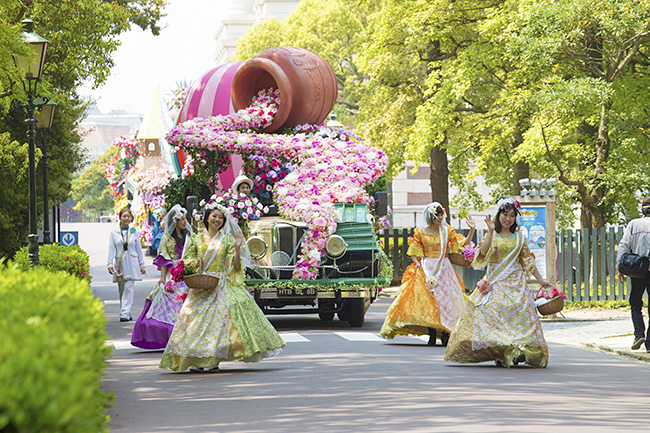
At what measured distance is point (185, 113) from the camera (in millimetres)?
19906

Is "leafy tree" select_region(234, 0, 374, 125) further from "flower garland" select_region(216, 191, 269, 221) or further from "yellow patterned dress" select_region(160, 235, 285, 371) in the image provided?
"yellow patterned dress" select_region(160, 235, 285, 371)

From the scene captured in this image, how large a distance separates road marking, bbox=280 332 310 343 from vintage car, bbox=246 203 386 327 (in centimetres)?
55

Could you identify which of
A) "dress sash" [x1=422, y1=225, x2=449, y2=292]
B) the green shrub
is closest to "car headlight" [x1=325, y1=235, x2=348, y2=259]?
"dress sash" [x1=422, y1=225, x2=449, y2=292]

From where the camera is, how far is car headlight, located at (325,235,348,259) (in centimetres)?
1566

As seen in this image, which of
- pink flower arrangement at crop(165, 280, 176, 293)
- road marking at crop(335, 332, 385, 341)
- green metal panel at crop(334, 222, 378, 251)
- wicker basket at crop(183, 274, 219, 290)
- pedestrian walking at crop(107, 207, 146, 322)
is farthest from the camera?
pedestrian walking at crop(107, 207, 146, 322)

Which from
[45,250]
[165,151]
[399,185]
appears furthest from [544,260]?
[399,185]

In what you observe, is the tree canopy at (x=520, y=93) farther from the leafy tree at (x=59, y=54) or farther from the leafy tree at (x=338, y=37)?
the leafy tree at (x=338, y=37)

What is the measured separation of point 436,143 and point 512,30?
185 inches

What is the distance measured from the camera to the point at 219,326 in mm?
10734

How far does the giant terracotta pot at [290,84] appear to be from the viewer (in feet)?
57.6

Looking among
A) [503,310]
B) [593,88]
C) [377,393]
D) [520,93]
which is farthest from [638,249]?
[520,93]

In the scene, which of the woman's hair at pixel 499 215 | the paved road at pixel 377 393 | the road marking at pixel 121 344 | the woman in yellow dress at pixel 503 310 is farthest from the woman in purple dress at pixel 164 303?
the woman's hair at pixel 499 215

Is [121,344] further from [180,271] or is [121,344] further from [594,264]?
[594,264]

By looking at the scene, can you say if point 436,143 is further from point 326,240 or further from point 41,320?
point 41,320
